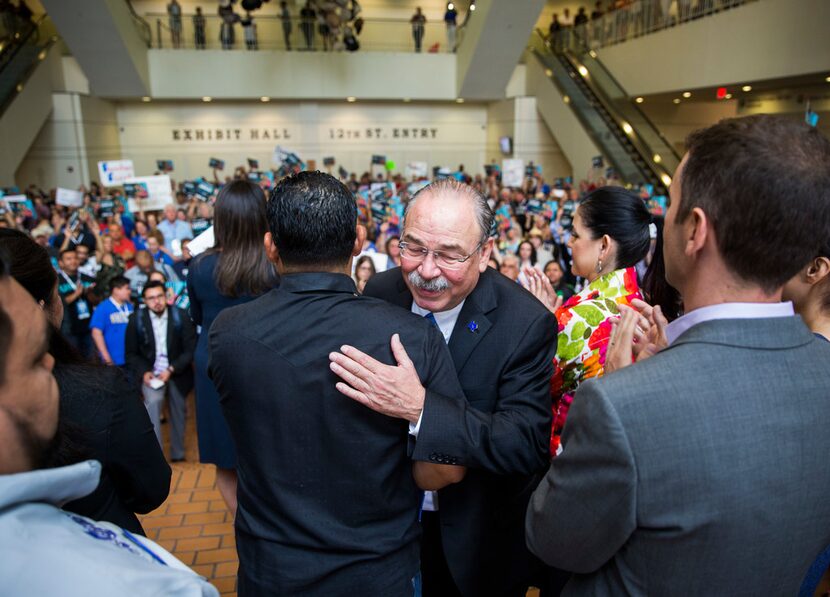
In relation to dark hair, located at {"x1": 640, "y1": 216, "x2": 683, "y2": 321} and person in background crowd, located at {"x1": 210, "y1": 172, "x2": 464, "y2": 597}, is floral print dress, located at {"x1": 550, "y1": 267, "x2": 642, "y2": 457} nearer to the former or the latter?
dark hair, located at {"x1": 640, "y1": 216, "x2": 683, "y2": 321}

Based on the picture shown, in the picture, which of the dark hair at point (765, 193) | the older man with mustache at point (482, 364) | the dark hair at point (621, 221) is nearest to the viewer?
the dark hair at point (765, 193)

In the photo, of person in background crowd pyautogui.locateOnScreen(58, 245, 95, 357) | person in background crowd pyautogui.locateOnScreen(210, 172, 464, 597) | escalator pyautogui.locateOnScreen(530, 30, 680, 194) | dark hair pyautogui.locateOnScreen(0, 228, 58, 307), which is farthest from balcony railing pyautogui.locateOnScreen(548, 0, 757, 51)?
dark hair pyautogui.locateOnScreen(0, 228, 58, 307)

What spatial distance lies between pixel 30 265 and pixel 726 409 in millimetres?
1646

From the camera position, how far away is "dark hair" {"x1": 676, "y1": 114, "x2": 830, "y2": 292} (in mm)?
911

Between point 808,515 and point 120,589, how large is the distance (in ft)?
3.56

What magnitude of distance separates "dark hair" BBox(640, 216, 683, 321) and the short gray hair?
869mm

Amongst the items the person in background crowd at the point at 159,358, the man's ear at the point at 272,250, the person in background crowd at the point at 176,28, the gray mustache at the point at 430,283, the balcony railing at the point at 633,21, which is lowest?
the person in background crowd at the point at 159,358

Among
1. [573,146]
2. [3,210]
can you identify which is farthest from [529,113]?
[3,210]

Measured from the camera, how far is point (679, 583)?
1.01 m

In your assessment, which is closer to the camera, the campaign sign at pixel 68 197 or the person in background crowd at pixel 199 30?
the campaign sign at pixel 68 197

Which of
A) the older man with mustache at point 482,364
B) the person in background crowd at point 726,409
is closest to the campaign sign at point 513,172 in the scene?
the older man with mustache at point 482,364

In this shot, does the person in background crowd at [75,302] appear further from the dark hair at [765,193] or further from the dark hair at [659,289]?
the dark hair at [765,193]

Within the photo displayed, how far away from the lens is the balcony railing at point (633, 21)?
12195 millimetres

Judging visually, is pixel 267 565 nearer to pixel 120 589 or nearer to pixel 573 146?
pixel 120 589
